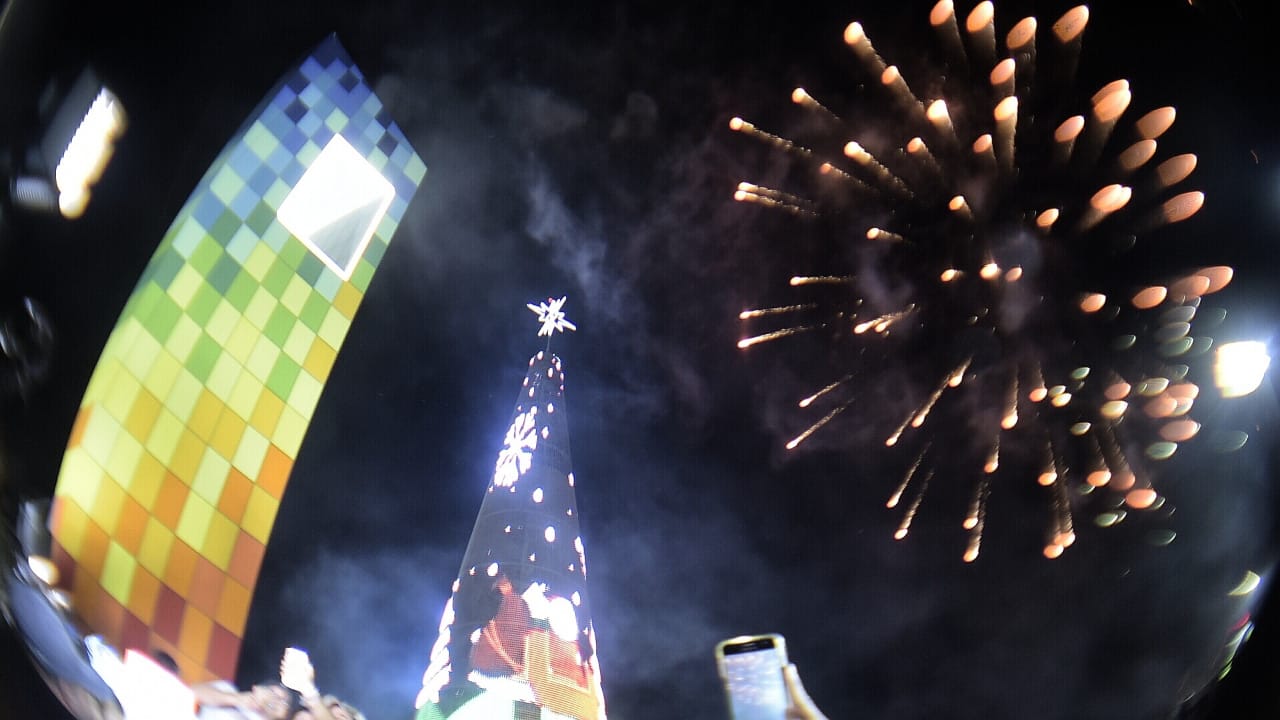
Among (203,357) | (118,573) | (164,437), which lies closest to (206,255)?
(203,357)

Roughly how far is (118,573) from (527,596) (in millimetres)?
1256

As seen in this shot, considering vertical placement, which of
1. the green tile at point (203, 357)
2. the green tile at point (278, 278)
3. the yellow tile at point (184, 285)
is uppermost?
the green tile at point (278, 278)

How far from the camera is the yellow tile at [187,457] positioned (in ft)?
6.14

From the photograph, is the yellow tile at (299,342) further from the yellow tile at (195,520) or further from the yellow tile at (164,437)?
the yellow tile at (195,520)

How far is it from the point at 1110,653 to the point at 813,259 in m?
1.63

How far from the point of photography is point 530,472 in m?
2.71

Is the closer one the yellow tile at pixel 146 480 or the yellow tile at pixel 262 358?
the yellow tile at pixel 146 480

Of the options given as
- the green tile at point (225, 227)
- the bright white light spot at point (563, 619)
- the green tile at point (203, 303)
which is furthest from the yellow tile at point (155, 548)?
the bright white light spot at point (563, 619)

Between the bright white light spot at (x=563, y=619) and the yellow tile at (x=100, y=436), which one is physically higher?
the yellow tile at (x=100, y=436)

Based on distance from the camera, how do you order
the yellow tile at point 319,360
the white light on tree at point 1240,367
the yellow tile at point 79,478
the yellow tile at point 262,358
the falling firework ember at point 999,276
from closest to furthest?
the yellow tile at point 79,478
the white light on tree at point 1240,367
the yellow tile at point 262,358
the yellow tile at point 319,360
the falling firework ember at point 999,276

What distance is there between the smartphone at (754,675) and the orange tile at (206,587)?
5.06ft

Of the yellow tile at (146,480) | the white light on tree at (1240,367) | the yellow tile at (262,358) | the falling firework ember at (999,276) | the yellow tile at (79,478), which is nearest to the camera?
the yellow tile at (79,478)

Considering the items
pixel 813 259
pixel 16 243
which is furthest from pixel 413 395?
pixel 813 259

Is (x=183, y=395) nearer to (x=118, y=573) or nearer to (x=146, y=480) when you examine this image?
(x=146, y=480)
